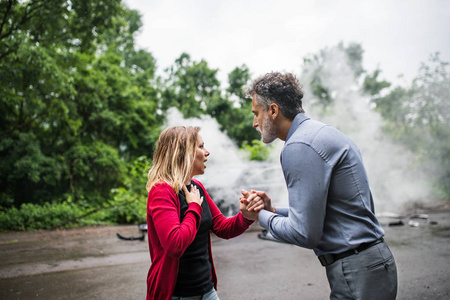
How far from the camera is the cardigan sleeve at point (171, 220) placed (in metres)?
1.77

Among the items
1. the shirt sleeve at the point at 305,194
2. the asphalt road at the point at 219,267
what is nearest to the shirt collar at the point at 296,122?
the shirt sleeve at the point at 305,194

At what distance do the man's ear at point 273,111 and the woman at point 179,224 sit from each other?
53cm

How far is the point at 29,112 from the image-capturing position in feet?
39.4

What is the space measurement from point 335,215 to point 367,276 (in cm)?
32

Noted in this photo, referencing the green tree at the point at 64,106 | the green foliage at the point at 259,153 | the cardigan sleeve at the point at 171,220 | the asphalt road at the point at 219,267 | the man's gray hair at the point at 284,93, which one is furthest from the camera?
the green foliage at the point at 259,153

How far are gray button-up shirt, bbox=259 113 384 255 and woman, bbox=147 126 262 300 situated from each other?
1.74 feet

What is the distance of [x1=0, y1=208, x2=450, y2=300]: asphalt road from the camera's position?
4504mm

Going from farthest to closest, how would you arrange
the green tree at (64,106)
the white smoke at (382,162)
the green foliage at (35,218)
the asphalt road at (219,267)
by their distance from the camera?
the white smoke at (382,162)
the green tree at (64,106)
the green foliage at (35,218)
the asphalt road at (219,267)

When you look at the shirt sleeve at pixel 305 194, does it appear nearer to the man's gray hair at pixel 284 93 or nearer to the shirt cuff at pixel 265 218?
the shirt cuff at pixel 265 218

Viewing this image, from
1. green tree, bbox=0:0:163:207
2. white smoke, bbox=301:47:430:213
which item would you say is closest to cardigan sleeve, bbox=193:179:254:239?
green tree, bbox=0:0:163:207

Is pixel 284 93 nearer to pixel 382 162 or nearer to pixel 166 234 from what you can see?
pixel 166 234

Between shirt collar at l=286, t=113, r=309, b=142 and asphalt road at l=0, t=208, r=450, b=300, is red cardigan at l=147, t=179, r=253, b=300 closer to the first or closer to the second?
shirt collar at l=286, t=113, r=309, b=142

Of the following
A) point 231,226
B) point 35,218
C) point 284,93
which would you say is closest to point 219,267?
point 231,226

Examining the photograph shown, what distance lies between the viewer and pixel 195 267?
202 centimetres
